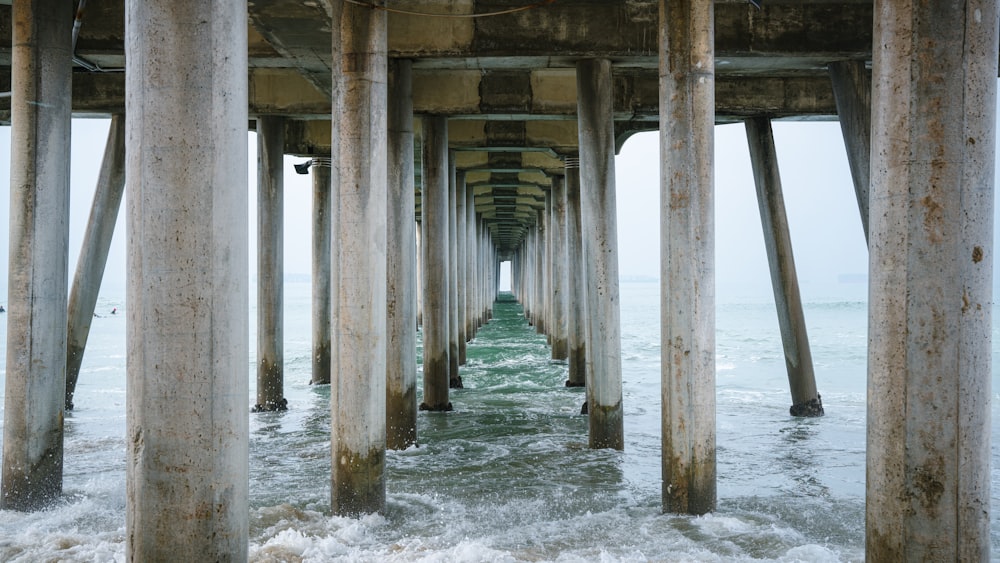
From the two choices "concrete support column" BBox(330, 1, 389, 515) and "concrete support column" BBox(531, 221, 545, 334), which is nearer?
"concrete support column" BBox(330, 1, 389, 515)

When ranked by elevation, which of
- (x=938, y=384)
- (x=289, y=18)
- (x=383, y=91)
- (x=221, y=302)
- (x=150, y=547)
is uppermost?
(x=289, y=18)

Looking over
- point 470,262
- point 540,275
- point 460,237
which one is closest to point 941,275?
point 460,237

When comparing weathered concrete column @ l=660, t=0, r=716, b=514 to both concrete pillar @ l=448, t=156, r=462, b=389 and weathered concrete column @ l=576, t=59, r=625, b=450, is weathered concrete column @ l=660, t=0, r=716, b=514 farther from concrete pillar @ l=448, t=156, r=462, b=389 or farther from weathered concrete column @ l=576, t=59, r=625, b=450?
concrete pillar @ l=448, t=156, r=462, b=389

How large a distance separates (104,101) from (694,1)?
8913mm

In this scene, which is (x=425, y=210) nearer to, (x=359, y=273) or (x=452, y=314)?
(x=452, y=314)

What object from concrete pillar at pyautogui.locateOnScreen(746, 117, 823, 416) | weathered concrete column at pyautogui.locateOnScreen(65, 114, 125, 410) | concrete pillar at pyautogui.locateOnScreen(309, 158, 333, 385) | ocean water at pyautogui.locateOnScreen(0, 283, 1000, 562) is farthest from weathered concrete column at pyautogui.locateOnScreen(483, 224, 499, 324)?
weathered concrete column at pyautogui.locateOnScreen(65, 114, 125, 410)

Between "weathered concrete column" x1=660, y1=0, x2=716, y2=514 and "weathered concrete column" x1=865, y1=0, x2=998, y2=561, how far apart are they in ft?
7.56

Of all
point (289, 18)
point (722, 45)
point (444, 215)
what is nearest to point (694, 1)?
point (722, 45)

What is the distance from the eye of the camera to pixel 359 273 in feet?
21.5

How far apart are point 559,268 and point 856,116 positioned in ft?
37.7

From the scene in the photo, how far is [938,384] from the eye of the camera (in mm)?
4000

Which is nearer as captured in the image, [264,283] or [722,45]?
[722,45]

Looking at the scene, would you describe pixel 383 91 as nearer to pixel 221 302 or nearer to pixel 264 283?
pixel 221 302

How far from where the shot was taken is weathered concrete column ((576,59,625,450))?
8.92 metres
